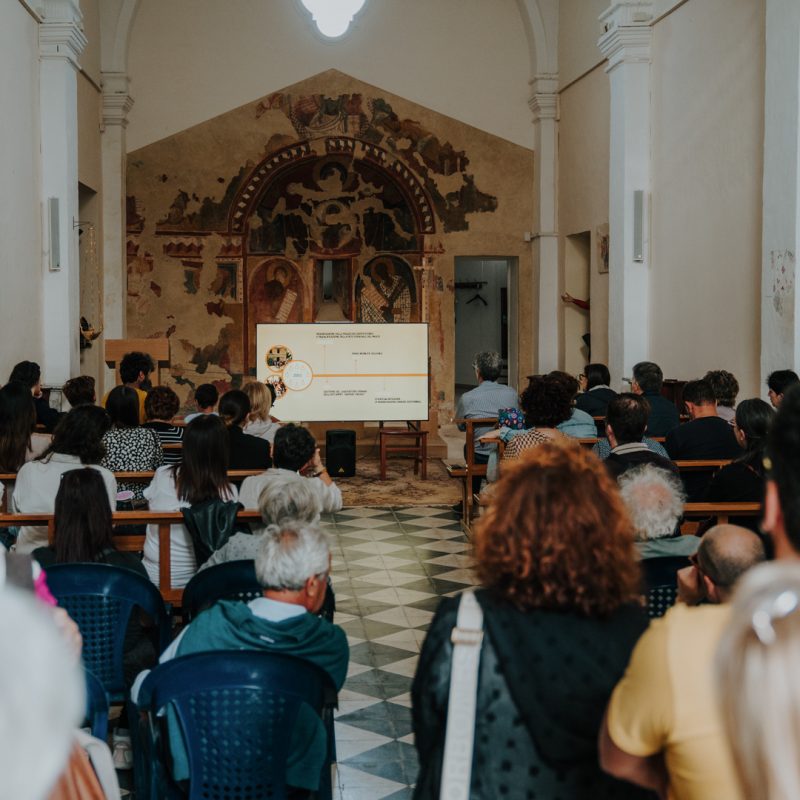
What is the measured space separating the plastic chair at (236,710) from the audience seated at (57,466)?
2.74 meters

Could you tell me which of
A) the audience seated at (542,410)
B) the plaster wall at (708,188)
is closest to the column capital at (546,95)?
the plaster wall at (708,188)

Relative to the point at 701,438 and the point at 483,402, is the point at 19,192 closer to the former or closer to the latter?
the point at 483,402

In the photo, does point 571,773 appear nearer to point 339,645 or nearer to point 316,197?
point 339,645

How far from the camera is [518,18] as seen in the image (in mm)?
16500

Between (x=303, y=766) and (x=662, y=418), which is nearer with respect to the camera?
(x=303, y=766)

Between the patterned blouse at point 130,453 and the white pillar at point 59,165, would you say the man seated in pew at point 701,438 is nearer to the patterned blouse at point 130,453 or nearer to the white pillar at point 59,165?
the patterned blouse at point 130,453

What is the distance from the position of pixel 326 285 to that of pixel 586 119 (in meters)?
4.90

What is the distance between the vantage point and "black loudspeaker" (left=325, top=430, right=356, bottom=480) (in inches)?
526

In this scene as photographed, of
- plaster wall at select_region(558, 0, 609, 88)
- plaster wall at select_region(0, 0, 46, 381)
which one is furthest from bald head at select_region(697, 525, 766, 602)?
plaster wall at select_region(558, 0, 609, 88)

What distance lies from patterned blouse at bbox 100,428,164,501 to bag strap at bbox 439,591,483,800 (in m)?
5.36

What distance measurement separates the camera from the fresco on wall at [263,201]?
53.3 ft

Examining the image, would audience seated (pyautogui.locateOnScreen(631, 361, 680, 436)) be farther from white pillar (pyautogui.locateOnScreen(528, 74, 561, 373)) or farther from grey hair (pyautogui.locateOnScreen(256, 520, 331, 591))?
white pillar (pyautogui.locateOnScreen(528, 74, 561, 373))

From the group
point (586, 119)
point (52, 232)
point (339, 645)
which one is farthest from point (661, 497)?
point (586, 119)

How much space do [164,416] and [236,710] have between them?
5.25 m
